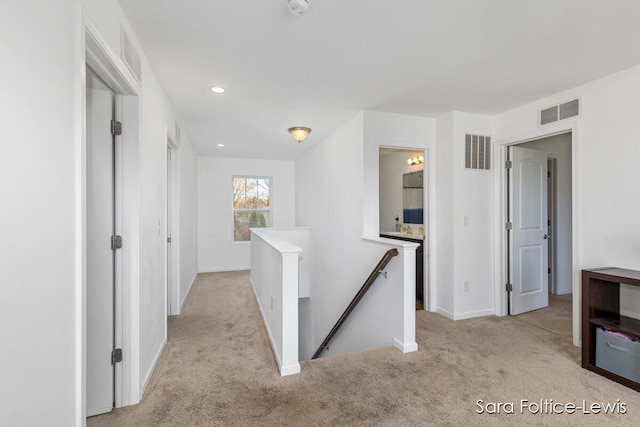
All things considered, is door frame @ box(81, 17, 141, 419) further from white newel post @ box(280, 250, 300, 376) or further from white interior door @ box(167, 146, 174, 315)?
white interior door @ box(167, 146, 174, 315)

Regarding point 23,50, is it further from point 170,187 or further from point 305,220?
point 305,220

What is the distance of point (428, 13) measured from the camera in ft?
5.82

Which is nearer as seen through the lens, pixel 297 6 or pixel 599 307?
pixel 297 6

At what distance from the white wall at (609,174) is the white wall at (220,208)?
17.0 ft

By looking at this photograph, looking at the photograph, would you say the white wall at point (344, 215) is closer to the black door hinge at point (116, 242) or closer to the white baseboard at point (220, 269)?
the white baseboard at point (220, 269)

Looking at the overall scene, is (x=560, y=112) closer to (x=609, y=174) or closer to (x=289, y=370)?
(x=609, y=174)

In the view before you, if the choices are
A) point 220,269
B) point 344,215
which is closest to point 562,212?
point 344,215

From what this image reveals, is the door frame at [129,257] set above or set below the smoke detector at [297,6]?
below

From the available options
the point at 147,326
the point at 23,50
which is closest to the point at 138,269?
the point at 147,326

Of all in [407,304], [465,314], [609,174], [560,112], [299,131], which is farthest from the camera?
[299,131]

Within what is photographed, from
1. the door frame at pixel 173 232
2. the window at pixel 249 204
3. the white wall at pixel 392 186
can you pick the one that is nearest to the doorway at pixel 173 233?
the door frame at pixel 173 232

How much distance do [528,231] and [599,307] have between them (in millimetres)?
1463

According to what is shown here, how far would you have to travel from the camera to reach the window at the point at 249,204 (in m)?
6.60

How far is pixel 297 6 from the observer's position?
5.33 feet
